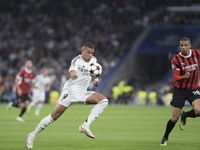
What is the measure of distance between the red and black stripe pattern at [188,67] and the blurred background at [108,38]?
92.5 ft

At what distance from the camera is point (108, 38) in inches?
1976

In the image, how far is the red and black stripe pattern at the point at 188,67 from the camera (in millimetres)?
16688

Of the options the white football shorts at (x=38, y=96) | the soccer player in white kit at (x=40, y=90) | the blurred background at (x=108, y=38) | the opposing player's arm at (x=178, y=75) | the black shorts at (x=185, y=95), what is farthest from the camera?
the blurred background at (x=108, y=38)

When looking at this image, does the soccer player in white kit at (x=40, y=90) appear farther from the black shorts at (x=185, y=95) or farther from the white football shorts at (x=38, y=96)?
the black shorts at (x=185, y=95)

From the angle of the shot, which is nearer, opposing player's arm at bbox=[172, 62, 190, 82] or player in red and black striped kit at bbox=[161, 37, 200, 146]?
opposing player's arm at bbox=[172, 62, 190, 82]

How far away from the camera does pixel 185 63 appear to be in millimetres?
16672

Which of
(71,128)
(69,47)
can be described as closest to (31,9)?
(69,47)

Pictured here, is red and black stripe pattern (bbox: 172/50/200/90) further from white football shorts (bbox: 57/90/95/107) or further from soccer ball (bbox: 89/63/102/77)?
white football shorts (bbox: 57/90/95/107)

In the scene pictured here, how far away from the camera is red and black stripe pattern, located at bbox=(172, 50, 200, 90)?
1669cm

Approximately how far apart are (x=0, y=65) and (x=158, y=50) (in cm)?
1147

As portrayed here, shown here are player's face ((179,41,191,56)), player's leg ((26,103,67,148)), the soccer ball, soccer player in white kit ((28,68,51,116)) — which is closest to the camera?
player's leg ((26,103,67,148))

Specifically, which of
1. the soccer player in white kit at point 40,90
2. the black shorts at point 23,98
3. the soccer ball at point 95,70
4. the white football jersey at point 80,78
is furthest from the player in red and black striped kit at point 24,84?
the soccer ball at point 95,70

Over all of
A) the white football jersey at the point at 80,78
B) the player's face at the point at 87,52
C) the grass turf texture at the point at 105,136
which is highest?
the player's face at the point at 87,52

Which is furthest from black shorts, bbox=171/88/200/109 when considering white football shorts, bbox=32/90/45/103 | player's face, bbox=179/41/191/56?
white football shorts, bbox=32/90/45/103
